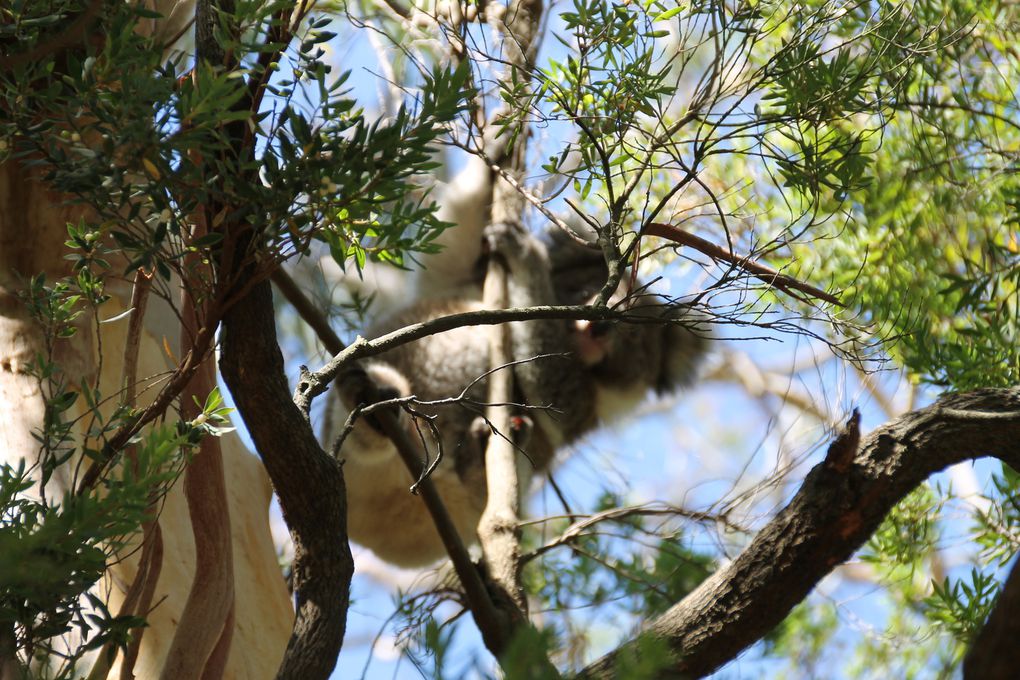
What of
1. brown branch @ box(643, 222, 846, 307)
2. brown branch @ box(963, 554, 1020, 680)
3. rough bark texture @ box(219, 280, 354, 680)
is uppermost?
brown branch @ box(643, 222, 846, 307)

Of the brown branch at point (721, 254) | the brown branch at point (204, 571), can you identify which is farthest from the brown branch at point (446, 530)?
the brown branch at point (721, 254)

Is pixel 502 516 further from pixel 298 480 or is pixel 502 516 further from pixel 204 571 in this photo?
pixel 298 480

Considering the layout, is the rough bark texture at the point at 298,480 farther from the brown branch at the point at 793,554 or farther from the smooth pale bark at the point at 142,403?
the brown branch at the point at 793,554

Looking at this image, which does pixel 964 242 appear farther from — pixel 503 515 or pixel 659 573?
pixel 503 515

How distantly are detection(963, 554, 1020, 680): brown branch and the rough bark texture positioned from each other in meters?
0.96

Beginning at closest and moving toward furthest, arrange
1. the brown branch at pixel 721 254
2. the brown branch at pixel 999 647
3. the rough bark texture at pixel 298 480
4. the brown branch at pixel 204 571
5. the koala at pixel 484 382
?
1. the brown branch at pixel 999 647
2. the rough bark texture at pixel 298 480
3. the brown branch at pixel 721 254
4. the brown branch at pixel 204 571
5. the koala at pixel 484 382

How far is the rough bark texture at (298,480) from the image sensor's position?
1.48 m

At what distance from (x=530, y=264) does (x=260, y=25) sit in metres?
2.43

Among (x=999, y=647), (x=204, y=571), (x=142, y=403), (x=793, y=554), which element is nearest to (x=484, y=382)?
(x=142, y=403)

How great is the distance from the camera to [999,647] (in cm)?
95

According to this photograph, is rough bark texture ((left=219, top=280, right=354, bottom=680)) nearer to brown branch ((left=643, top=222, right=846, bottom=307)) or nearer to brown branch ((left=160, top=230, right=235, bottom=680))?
brown branch ((left=160, top=230, right=235, bottom=680))

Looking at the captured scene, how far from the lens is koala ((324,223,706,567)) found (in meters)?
3.62

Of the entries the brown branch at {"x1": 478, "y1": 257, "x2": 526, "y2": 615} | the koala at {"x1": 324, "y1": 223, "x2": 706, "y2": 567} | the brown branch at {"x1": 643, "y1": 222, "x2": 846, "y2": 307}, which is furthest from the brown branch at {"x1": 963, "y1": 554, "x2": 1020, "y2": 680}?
the koala at {"x1": 324, "y1": 223, "x2": 706, "y2": 567}

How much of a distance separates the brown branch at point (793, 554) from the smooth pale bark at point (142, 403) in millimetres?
923
